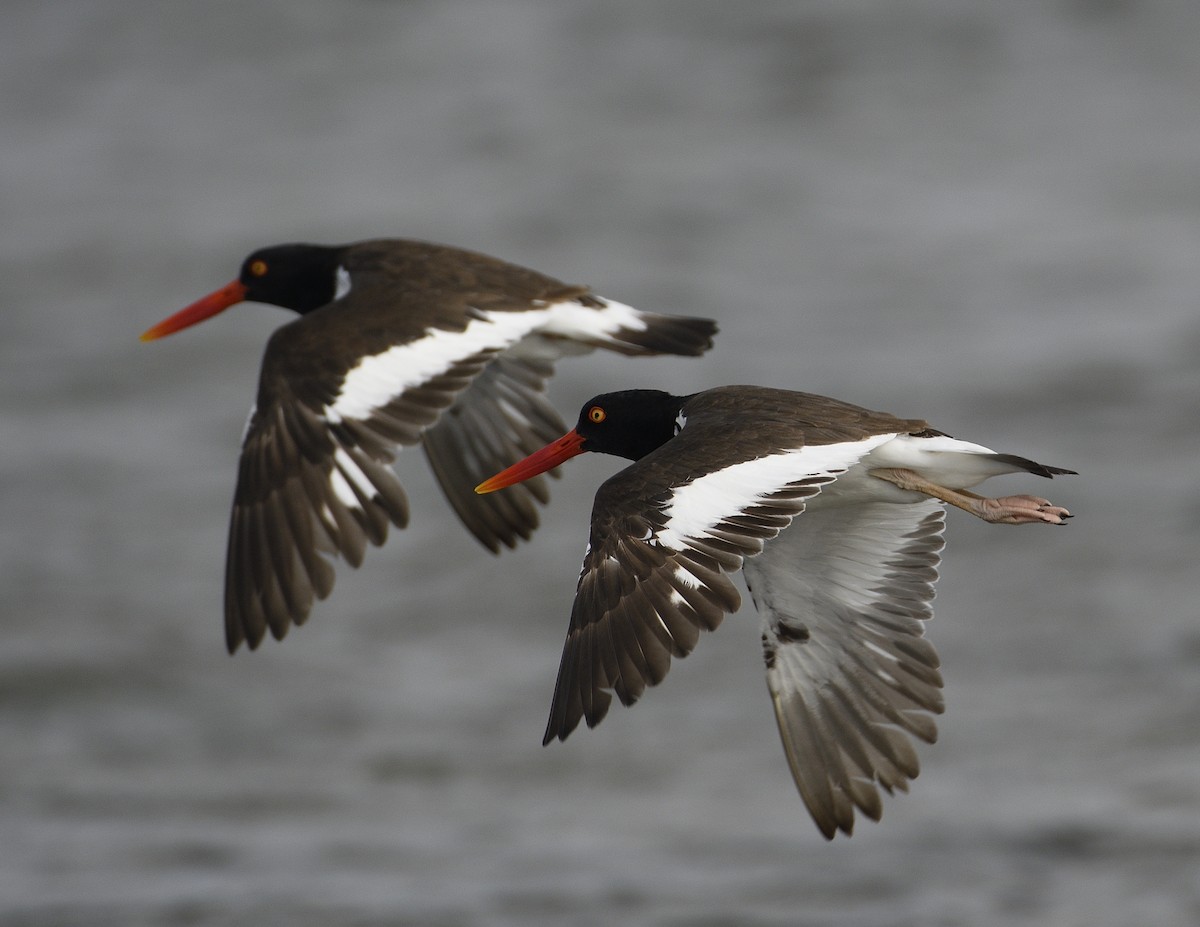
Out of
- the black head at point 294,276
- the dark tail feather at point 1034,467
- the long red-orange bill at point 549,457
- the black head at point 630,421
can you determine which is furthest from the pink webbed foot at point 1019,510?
the black head at point 294,276

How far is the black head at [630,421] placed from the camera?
7871mm

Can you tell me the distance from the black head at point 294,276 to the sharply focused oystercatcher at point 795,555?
2.19 meters

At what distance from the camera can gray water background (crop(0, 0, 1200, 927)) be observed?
44.5ft

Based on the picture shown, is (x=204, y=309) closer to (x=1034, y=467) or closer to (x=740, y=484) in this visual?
(x=740, y=484)

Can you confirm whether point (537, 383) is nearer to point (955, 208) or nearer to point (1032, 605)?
point (1032, 605)

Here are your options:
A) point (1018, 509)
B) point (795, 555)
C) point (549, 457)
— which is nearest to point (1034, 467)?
point (1018, 509)

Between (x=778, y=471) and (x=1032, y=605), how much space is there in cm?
1017

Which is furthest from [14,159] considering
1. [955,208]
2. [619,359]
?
[955,208]

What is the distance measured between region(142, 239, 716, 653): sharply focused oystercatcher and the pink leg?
5.51 feet

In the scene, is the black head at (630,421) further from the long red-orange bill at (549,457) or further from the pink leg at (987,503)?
the pink leg at (987,503)

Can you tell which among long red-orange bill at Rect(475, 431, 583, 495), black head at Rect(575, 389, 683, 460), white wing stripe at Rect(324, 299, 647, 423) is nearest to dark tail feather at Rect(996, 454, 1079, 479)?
black head at Rect(575, 389, 683, 460)

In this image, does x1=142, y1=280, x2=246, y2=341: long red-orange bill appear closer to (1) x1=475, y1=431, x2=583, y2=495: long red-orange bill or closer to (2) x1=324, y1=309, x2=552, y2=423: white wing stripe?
(2) x1=324, y1=309, x2=552, y2=423: white wing stripe

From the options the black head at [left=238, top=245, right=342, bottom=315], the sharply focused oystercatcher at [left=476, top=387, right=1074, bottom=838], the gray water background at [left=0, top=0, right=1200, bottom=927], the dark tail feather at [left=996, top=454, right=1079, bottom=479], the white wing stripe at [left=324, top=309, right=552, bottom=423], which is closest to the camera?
the sharply focused oystercatcher at [left=476, top=387, right=1074, bottom=838]

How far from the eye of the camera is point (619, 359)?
63.1 ft
